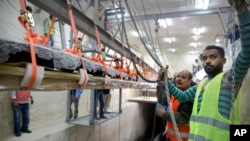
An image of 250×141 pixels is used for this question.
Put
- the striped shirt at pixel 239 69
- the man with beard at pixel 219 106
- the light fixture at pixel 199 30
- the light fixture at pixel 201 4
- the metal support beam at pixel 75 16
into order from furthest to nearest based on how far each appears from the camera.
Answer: the light fixture at pixel 199 30, the light fixture at pixel 201 4, the metal support beam at pixel 75 16, the man with beard at pixel 219 106, the striped shirt at pixel 239 69

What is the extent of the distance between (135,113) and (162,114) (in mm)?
4737

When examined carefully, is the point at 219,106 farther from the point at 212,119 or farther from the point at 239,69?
the point at 239,69

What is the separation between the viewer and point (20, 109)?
3.08m

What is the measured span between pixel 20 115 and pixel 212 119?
9.80 feet

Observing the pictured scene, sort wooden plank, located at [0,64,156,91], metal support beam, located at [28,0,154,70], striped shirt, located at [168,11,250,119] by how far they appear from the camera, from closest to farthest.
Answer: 1. wooden plank, located at [0,64,156,91]
2. striped shirt, located at [168,11,250,119]
3. metal support beam, located at [28,0,154,70]

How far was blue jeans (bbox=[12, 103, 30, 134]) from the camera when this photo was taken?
2994 mm

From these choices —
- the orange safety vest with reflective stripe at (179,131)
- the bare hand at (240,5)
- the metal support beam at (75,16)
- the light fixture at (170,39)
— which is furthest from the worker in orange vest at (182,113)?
the light fixture at (170,39)

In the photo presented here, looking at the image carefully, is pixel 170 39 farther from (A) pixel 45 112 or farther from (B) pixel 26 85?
(B) pixel 26 85

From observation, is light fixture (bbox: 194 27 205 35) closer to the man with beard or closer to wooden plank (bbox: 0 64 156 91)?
the man with beard

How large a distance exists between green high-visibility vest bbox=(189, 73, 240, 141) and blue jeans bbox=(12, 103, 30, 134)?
2751 mm

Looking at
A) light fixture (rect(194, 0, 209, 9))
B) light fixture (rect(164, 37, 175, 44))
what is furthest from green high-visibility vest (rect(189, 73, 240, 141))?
light fixture (rect(164, 37, 175, 44))

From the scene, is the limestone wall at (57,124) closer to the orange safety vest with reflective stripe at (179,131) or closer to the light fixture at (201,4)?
the orange safety vest with reflective stripe at (179,131)

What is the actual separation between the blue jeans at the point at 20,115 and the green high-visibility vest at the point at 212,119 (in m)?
2.75

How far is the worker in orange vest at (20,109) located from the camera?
299cm
